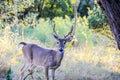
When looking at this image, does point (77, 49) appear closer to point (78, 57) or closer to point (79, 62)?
point (78, 57)

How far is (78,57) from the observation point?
1049cm

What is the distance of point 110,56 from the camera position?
415 inches

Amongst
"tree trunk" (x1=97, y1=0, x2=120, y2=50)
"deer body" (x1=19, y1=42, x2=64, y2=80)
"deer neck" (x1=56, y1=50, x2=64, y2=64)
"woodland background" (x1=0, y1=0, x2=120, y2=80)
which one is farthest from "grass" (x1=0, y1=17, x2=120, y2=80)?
"tree trunk" (x1=97, y1=0, x2=120, y2=50)

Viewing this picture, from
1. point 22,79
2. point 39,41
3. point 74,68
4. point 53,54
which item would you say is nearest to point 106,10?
point 53,54

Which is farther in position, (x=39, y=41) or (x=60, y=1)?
(x=60, y=1)

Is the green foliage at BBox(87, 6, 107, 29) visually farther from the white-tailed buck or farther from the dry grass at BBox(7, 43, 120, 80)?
the white-tailed buck

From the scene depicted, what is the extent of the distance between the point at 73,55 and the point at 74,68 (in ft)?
5.18

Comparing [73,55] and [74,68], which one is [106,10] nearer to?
[74,68]

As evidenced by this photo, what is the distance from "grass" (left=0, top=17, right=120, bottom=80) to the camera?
866 centimetres

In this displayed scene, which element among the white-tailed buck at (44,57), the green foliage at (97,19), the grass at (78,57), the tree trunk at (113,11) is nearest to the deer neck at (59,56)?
the white-tailed buck at (44,57)

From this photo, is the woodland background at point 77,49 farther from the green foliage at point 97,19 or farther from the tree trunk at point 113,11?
the tree trunk at point 113,11

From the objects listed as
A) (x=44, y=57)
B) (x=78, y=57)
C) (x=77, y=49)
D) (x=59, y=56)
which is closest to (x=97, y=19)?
(x=78, y=57)

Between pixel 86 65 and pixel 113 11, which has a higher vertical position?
pixel 113 11

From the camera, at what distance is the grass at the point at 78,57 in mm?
8656
